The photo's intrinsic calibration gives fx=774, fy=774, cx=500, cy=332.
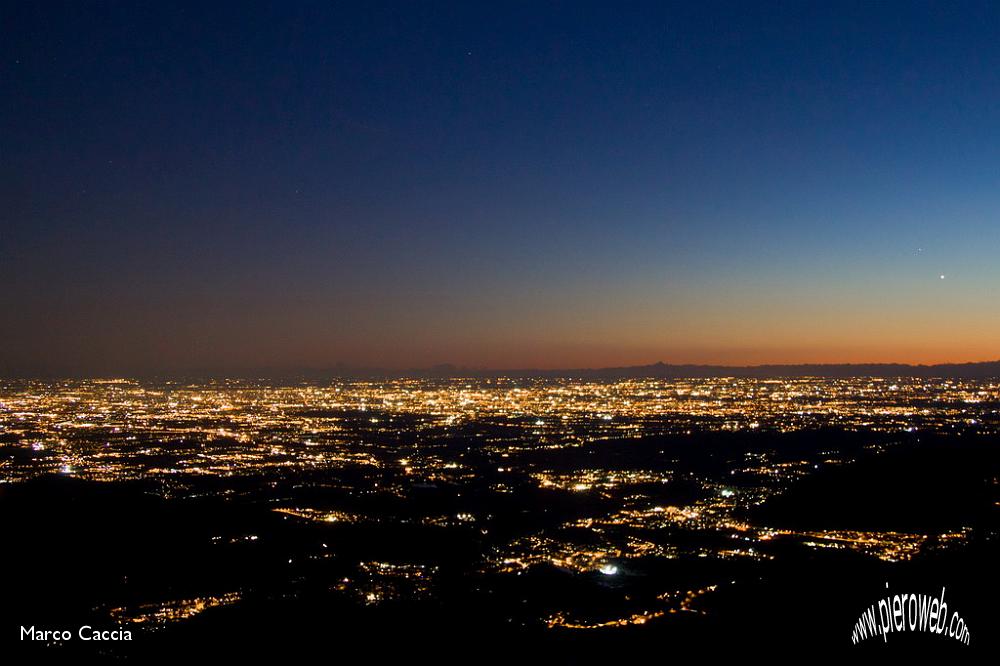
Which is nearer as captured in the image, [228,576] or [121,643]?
[121,643]

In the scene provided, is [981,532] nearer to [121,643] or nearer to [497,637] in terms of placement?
[497,637]

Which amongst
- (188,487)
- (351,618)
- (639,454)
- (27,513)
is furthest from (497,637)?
(639,454)

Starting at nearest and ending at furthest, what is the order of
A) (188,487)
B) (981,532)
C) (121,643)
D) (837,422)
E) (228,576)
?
(121,643), (228,576), (981,532), (188,487), (837,422)

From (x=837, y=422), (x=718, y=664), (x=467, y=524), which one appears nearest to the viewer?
(x=718, y=664)

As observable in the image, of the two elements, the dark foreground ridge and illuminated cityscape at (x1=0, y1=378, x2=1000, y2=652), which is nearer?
the dark foreground ridge
